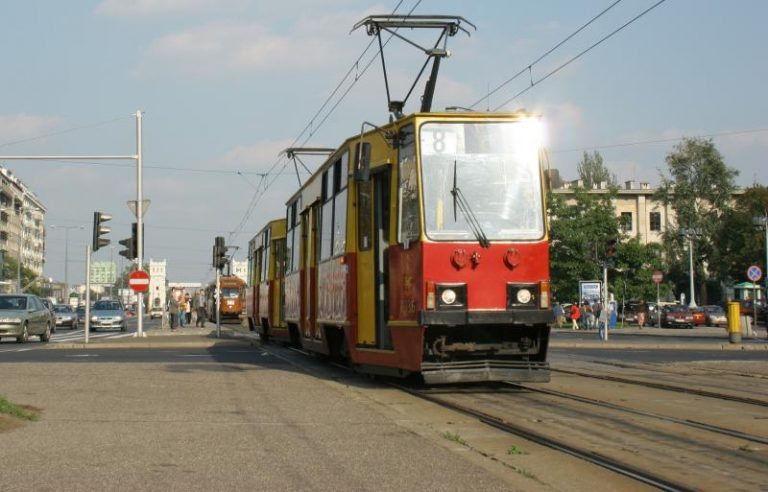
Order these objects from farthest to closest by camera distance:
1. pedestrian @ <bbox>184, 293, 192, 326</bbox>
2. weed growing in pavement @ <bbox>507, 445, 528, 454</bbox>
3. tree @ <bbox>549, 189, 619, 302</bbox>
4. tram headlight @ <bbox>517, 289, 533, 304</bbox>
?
tree @ <bbox>549, 189, 619, 302</bbox> → pedestrian @ <bbox>184, 293, 192, 326</bbox> → tram headlight @ <bbox>517, 289, 533, 304</bbox> → weed growing in pavement @ <bbox>507, 445, 528, 454</bbox>

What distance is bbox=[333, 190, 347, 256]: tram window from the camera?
15.9 meters

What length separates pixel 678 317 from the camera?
61156 mm

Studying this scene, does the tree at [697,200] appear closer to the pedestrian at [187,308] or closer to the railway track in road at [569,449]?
the pedestrian at [187,308]

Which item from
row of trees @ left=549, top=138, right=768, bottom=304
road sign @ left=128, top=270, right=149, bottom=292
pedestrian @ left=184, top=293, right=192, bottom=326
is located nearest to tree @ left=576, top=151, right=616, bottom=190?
row of trees @ left=549, top=138, right=768, bottom=304

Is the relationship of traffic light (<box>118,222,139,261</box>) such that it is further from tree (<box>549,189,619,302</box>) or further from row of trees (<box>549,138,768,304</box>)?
row of trees (<box>549,138,768,304</box>)

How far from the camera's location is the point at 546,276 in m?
13.4

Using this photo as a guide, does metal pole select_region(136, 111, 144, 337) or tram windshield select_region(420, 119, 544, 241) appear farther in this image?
metal pole select_region(136, 111, 144, 337)

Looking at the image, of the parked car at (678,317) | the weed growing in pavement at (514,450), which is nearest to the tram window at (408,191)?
the weed growing in pavement at (514,450)

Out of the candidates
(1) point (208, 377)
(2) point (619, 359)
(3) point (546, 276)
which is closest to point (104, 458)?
(3) point (546, 276)

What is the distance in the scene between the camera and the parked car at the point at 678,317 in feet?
200

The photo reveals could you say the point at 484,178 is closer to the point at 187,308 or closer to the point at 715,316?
the point at 187,308

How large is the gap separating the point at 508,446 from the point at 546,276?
4.58 meters

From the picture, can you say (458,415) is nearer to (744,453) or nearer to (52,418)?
(744,453)

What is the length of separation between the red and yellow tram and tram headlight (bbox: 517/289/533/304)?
15mm
